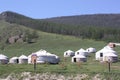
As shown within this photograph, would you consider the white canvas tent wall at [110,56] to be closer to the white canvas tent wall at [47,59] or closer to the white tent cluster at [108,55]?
the white tent cluster at [108,55]

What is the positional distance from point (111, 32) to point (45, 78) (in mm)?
146120

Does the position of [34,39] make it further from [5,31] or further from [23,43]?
[5,31]

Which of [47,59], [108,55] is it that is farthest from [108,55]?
[47,59]

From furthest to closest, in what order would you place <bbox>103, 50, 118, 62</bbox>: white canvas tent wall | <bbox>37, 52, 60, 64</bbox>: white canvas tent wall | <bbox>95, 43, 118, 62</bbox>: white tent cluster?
<bbox>95, 43, 118, 62</bbox>: white tent cluster, <bbox>103, 50, 118, 62</bbox>: white canvas tent wall, <bbox>37, 52, 60, 64</bbox>: white canvas tent wall

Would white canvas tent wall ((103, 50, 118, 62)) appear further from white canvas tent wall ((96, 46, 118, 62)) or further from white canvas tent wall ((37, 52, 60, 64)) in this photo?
white canvas tent wall ((37, 52, 60, 64))

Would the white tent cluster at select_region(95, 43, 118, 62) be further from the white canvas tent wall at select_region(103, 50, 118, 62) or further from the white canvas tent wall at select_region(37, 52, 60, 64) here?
the white canvas tent wall at select_region(37, 52, 60, 64)

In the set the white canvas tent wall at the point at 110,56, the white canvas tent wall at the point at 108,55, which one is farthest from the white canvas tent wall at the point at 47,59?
the white canvas tent wall at the point at 108,55

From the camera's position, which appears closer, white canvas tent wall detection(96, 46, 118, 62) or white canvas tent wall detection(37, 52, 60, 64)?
white canvas tent wall detection(37, 52, 60, 64)

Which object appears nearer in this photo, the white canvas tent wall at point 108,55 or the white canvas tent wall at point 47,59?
the white canvas tent wall at point 47,59

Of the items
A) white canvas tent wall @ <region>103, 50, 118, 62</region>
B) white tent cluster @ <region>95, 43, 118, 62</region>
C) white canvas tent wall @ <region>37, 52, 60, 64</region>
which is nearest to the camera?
white canvas tent wall @ <region>37, 52, 60, 64</region>

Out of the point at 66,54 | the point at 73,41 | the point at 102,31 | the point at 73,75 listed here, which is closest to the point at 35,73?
the point at 73,75

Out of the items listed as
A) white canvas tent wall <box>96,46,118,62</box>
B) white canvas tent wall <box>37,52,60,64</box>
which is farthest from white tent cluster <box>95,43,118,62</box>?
white canvas tent wall <box>37,52,60,64</box>

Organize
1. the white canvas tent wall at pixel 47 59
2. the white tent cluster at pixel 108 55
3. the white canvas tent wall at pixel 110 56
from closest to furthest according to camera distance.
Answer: the white canvas tent wall at pixel 47 59 → the white canvas tent wall at pixel 110 56 → the white tent cluster at pixel 108 55

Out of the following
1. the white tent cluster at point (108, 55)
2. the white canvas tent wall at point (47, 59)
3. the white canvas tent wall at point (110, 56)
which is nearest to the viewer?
the white canvas tent wall at point (47, 59)
